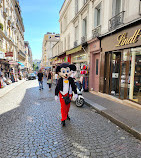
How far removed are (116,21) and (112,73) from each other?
108 inches

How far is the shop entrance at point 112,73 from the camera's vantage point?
6.56 m

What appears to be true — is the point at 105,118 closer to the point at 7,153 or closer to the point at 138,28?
the point at 7,153

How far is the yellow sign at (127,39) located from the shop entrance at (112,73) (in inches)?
34.6

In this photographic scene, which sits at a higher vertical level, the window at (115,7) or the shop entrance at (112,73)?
the window at (115,7)

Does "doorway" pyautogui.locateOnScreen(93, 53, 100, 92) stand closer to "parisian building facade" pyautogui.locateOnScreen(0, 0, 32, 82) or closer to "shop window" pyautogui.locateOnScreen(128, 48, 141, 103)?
"shop window" pyautogui.locateOnScreen(128, 48, 141, 103)

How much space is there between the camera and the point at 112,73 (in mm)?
6711

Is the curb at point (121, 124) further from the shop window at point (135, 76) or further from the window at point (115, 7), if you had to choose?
the window at point (115, 7)

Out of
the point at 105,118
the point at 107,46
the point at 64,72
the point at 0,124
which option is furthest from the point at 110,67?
the point at 0,124

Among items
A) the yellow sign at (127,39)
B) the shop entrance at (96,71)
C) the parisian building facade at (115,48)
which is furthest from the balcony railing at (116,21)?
the shop entrance at (96,71)

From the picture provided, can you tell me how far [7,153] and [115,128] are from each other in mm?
2857

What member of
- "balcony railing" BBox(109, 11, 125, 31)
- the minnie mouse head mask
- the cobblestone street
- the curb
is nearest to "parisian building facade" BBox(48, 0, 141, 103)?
"balcony railing" BBox(109, 11, 125, 31)

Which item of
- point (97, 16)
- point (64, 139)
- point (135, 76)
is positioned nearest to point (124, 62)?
point (135, 76)

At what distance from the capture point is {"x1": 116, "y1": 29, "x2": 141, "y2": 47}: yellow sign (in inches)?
186

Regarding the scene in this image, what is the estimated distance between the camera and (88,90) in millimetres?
8898
